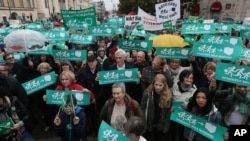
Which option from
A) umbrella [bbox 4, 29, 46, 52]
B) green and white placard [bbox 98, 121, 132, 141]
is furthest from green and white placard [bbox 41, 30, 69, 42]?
green and white placard [bbox 98, 121, 132, 141]

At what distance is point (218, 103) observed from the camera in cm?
392

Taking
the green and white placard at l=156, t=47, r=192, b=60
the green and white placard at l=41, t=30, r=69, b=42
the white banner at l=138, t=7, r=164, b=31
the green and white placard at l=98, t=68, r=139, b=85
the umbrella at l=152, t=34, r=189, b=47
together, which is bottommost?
the green and white placard at l=98, t=68, r=139, b=85

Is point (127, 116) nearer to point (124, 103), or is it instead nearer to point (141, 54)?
point (124, 103)

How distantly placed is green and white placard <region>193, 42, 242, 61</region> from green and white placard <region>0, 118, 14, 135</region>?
11.7 feet

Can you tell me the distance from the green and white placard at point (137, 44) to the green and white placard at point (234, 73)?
8.66 ft

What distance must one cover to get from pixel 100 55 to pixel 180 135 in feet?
10.2

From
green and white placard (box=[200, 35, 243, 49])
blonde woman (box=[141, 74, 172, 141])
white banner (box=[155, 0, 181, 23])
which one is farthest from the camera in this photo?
white banner (box=[155, 0, 181, 23])

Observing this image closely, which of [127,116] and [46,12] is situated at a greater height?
[46,12]

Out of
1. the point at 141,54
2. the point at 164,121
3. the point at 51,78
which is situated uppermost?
the point at 141,54

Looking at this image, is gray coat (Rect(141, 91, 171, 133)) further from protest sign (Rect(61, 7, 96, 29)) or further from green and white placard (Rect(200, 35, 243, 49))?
protest sign (Rect(61, 7, 96, 29))

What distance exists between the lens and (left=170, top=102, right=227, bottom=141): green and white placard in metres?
3.02

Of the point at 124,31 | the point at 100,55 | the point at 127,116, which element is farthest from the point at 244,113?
the point at 124,31

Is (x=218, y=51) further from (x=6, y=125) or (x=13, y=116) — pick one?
(x=6, y=125)

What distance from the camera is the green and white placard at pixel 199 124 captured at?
3.02 m
